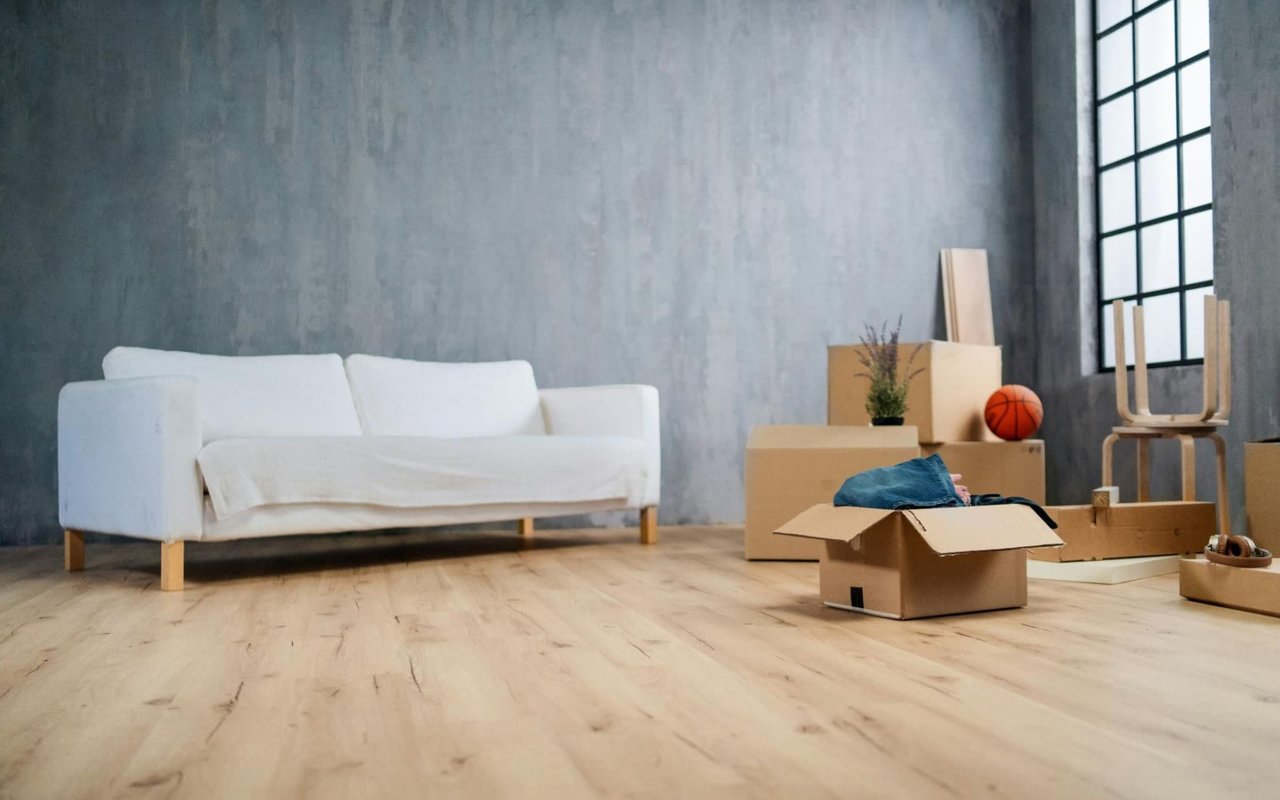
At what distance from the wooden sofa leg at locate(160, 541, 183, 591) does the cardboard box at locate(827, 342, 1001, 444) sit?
95.3 inches

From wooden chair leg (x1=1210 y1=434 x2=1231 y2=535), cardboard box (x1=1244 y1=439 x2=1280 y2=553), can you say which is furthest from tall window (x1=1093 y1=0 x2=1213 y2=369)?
cardboard box (x1=1244 y1=439 x2=1280 y2=553)

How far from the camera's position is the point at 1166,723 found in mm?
1531

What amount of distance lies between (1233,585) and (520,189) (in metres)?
3.31

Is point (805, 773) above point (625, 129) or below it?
below

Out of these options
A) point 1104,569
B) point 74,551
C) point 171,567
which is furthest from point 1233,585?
point 74,551

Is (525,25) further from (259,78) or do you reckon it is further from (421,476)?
(421,476)

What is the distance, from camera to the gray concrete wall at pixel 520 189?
171 inches

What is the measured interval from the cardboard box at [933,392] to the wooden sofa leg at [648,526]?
792mm

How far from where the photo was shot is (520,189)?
4887mm

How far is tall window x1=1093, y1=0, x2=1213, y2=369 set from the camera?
4.64 m

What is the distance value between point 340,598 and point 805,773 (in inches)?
71.6

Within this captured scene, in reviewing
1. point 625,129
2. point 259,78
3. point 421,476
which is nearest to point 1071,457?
point 625,129

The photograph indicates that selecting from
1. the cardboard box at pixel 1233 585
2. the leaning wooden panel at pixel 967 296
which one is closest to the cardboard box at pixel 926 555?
the cardboard box at pixel 1233 585

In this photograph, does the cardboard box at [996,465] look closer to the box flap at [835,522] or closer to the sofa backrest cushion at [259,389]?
the box flap at [835,522]
